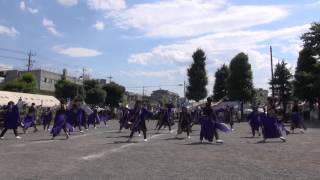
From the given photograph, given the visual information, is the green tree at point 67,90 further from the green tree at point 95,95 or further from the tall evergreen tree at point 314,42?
the tall evergreen tree at point 314,42

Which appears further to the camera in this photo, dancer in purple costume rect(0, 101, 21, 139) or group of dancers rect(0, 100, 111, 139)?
dancer in purple costume rect(0, 101, 21, 139)

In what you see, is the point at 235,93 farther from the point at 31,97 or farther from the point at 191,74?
the point at 31,97

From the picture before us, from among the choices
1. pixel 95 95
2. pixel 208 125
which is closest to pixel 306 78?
pixel 208 125

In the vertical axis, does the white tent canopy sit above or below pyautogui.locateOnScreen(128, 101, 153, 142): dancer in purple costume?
above

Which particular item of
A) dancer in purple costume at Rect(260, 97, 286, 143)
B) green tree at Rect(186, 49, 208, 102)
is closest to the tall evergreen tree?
green tree at Rect(186, 49, 208, 102)

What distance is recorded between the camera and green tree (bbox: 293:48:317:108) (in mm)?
60431

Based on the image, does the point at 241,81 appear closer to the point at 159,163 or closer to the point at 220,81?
the point at 220,81

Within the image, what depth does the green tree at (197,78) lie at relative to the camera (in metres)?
88.4

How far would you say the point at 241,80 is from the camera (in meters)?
83.4

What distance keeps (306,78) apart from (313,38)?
4.69 meters

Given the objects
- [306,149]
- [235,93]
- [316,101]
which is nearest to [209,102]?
[306,149]

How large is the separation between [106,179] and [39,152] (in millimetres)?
7067

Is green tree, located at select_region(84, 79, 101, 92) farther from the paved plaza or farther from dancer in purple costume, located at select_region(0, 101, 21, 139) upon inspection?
the paved plaza

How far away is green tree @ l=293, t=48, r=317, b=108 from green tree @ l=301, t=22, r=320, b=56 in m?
1.49
